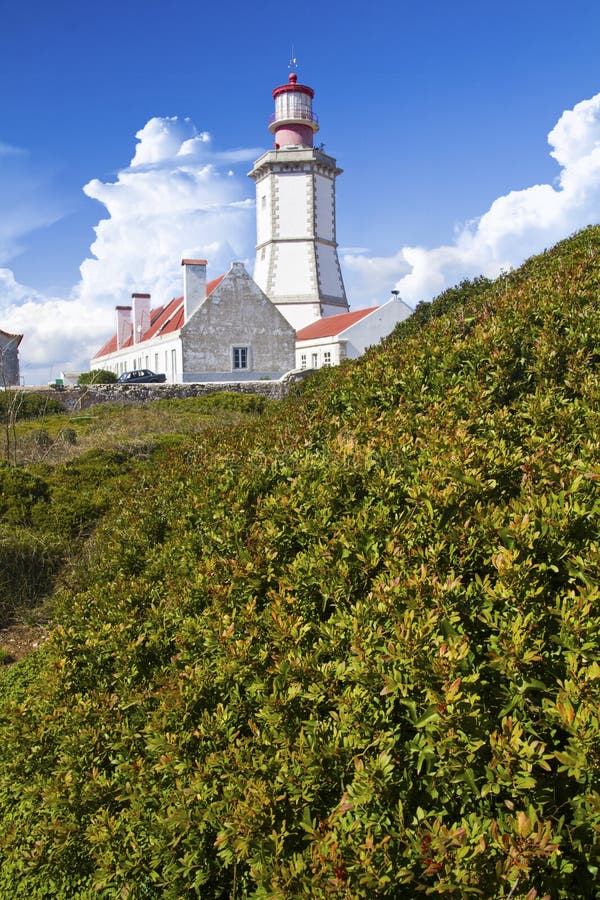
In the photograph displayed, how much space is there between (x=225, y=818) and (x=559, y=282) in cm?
625

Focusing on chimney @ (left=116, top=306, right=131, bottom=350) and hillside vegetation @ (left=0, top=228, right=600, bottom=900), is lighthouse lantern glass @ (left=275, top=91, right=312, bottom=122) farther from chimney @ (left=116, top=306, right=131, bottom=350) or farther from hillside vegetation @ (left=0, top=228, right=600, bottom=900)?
hillside vegetation @ (left=0, top=228, right=600, bottom=900)

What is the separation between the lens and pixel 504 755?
2271 millimetres

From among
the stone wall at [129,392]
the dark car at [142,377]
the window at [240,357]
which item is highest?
the window at [240,357]

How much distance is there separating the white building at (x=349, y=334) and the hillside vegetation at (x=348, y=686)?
28977 mm

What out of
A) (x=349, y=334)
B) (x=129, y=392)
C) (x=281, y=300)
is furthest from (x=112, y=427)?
(x=281, y=300)

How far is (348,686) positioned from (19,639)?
20.3 ft

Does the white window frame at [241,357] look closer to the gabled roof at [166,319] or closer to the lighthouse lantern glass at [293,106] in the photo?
the gabled roof at [166,319]

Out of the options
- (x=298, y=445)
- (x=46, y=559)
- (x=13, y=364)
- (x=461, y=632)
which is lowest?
(x=46, y=559)

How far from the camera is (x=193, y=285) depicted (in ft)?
105

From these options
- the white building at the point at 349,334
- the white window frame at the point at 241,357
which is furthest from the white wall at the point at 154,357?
the white building at the point at 349,334

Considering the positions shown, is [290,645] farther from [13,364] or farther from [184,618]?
[13,364]

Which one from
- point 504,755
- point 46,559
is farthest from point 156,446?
point 504,755

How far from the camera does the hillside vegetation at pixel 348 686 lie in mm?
2326

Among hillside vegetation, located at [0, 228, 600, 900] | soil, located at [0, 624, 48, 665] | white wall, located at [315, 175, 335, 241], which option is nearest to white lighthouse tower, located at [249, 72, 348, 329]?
white wall, located at [315, 175, 335, 241]
